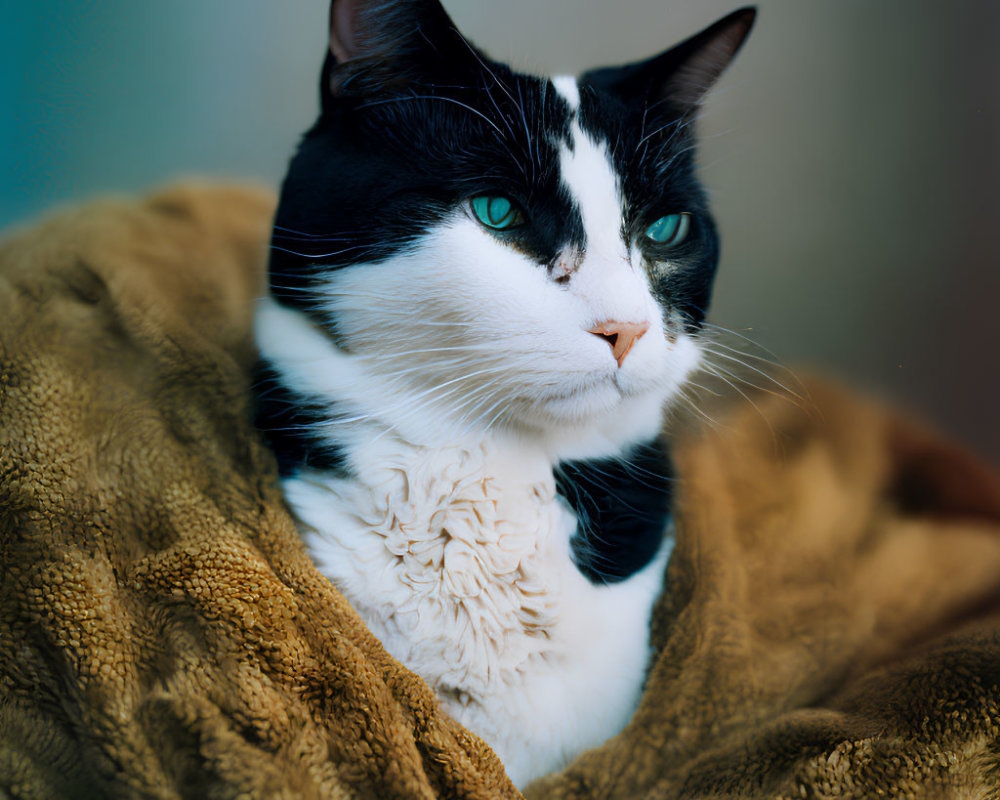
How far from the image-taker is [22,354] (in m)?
0.58

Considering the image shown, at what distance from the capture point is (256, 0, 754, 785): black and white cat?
1.79 ft

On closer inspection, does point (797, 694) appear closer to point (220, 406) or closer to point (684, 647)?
point (684, 647)

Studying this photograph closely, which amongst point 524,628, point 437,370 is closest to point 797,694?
point 524,628

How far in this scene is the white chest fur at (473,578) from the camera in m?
0.56

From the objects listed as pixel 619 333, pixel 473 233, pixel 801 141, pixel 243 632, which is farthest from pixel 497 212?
pixel 801 141

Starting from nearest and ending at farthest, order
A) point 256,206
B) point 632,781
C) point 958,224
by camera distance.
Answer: point 632,781 → point 958,224 → point 256,206

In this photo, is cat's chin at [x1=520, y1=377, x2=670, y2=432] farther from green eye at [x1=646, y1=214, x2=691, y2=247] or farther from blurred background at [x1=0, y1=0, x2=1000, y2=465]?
blurred background at [x1=0, y1=0, x2=1000, y2=465]

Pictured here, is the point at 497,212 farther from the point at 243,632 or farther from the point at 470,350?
the point at 243,632

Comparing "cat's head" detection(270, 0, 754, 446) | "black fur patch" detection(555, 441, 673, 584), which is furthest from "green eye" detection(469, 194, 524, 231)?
"black fur patch" detection(555, 441, 673, 584)

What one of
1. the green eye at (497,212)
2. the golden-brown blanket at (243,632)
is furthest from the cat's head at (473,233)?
the golden-brown blanket at (243,632)

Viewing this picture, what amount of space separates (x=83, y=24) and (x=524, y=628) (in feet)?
2.35

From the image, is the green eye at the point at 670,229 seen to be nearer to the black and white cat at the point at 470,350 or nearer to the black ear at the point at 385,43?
the black and white cat at the point at 470,350

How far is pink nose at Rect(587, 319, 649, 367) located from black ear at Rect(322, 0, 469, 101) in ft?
0.87

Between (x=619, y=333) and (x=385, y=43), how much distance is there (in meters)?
0.31
